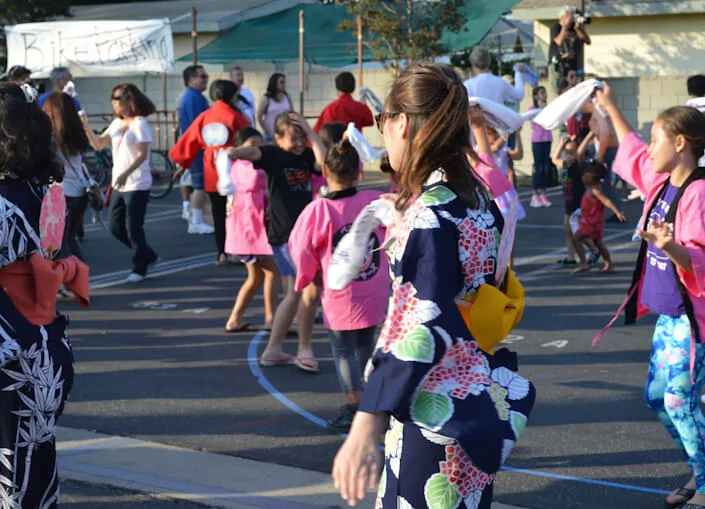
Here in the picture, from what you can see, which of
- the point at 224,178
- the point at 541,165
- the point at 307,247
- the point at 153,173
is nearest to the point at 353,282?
the point at 307,247

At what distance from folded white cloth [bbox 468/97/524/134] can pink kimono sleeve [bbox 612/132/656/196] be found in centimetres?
58

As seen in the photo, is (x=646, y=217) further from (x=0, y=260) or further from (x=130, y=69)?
(x=130, y=69)

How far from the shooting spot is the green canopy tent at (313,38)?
89.9 feet

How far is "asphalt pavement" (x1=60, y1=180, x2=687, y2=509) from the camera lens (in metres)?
5.83

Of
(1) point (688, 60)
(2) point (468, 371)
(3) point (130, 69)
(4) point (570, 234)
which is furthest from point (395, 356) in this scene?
(1) point (688, 60)

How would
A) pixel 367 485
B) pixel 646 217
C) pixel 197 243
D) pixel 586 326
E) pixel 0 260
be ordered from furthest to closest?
pixel 197 243
pixel 586 326
pixel 646 217
pixel 0 260
pixel 367 485

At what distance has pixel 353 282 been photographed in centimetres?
642

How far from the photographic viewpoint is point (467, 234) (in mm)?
2979

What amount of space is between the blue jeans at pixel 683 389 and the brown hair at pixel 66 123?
237 inches

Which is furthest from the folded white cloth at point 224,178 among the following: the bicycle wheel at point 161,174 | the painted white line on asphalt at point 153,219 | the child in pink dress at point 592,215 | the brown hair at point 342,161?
the bicycle wheel at point 161,174

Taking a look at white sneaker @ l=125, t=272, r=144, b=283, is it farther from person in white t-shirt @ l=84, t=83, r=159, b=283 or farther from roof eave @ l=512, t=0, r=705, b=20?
roof eave @ l=512, t=0, r=705, b=20

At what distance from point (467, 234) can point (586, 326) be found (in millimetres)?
6561

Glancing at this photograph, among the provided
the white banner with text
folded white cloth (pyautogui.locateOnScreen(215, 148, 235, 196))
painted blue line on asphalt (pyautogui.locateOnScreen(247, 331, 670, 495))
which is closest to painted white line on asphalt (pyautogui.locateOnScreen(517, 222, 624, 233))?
folded white cloth (pyautogui.locateOnScreen(215, 148, 235, 196))

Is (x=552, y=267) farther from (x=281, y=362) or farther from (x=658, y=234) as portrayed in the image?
(x=658, y=234)
